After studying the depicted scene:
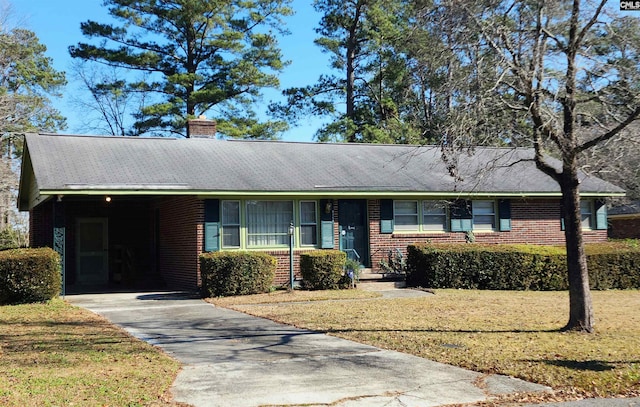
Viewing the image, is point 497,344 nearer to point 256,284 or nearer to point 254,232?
point 256,284

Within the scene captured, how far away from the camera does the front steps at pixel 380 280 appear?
17.0 metres

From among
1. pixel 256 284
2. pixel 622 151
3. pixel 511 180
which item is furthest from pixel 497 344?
pixel 511 180

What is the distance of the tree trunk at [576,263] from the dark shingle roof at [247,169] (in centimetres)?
493

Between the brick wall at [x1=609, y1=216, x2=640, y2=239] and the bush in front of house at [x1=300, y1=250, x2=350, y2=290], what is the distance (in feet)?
67.0

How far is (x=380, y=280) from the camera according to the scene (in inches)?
695

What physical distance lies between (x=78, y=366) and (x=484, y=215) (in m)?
14.8

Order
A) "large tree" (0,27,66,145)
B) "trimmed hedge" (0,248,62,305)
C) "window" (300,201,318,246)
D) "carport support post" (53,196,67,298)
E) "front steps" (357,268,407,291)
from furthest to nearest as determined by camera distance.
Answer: "large tree" (0,27,66,145) < "window" (300,201,318,246) < "front steps" (357,268,407,291) < "carport support post" (53,196,67,298) < "trimmed hedge" (0,248,62,305)

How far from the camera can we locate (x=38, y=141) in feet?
60.0

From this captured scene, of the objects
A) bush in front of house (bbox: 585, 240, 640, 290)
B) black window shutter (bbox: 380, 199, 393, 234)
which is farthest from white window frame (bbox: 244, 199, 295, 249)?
bush in front of house (bbox: 585, 240, 640, 290)

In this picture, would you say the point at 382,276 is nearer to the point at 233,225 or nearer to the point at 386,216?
the point at 386,216

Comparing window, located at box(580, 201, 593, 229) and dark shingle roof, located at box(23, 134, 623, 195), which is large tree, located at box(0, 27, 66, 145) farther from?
window, located at box(580, 201, 593, 229)

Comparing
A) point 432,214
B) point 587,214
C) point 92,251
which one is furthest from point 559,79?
point 92,251

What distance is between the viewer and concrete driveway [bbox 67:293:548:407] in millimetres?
6328

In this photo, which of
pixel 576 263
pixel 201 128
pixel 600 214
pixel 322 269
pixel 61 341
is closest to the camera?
pixel 61 341
